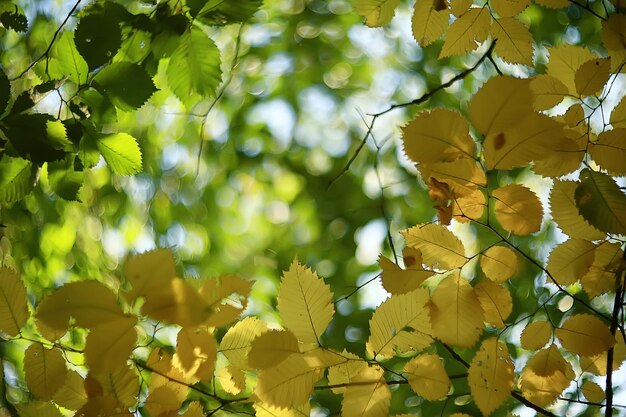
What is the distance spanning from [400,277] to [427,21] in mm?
288

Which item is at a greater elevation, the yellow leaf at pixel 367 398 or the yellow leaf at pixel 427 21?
the yellow leaf at pixel 427 21

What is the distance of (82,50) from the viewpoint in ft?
1.73

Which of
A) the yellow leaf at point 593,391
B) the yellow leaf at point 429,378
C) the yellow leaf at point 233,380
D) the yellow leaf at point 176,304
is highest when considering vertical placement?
the yellow leaf at point 176,304

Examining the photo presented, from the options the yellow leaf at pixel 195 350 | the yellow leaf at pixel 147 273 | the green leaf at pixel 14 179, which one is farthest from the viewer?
the green leaf at pixel 14 179

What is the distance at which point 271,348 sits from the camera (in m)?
0.49

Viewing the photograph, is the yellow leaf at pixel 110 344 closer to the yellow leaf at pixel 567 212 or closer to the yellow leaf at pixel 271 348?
the yellow leaf at pixel 271 348

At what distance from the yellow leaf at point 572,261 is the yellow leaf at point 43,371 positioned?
47 centimetres

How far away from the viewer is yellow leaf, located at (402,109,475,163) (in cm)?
44

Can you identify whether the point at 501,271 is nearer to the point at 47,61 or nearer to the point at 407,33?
the point at 47,61

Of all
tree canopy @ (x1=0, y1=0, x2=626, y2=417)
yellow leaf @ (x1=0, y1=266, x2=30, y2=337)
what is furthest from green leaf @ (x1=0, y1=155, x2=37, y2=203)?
yellow leaf @ (x1=0, y1=266, x2=30, y2=337)

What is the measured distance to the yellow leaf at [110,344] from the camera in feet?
1.35

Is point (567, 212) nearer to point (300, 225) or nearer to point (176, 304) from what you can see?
Result: point (176, 304)

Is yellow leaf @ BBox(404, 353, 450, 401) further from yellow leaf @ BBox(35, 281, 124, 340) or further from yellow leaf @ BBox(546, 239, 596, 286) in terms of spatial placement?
yellow leaf @ BBox(35, 281, 124, 340)

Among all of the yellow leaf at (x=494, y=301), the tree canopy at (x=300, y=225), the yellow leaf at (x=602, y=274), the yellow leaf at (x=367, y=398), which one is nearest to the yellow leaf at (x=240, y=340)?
the tree canopy at (x=300, y=225)
